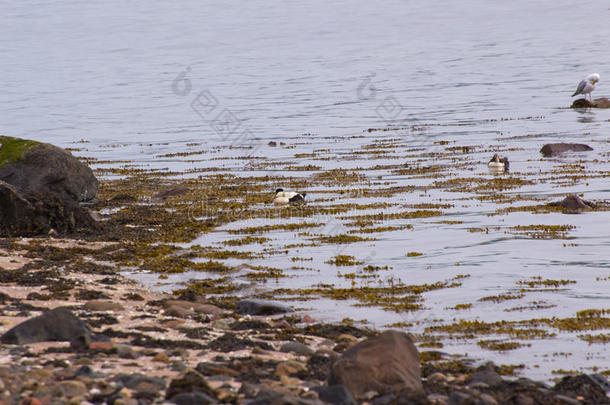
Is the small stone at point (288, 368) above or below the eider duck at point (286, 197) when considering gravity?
below

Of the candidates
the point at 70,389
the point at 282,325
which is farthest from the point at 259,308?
the point at 70,389

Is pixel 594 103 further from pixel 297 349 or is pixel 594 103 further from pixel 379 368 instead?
pixel 379 368

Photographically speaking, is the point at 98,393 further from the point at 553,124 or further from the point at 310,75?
the point at 310,75

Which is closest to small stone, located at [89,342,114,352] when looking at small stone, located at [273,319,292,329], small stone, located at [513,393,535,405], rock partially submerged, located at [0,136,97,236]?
small stone, located at [273,319,292,329]

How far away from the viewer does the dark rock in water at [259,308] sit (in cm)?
1399

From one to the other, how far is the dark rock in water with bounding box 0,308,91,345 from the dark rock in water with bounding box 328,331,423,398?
3582 mm

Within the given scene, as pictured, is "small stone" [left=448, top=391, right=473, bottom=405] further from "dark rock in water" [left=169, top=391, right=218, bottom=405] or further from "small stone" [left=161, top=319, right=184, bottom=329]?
"small stone" [left=161, top=319, right=184, bottom=329]

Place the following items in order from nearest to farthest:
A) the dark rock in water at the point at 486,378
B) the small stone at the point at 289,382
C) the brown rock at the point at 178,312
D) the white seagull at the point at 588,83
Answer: the small stone at the point at 289,382, the dark rock in water at the point at 486,378, the brown rock at the point at 178,312, the white seagull at the point at 588,83

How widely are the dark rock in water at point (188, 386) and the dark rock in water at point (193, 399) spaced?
0.13 metres

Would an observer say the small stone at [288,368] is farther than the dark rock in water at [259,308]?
No

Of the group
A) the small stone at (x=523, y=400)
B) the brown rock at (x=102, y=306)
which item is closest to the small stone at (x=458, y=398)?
the small stone at (x=523, y=400)

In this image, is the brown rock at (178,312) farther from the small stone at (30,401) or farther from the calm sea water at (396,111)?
the small stone at (30,401)

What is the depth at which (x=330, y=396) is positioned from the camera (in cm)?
852

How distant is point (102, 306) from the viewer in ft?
43.8
